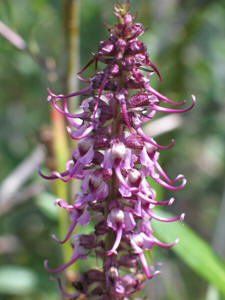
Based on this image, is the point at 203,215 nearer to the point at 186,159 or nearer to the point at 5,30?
the point at 186,159

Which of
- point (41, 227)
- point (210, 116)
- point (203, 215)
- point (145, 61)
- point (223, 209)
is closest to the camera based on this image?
point (145, 61)

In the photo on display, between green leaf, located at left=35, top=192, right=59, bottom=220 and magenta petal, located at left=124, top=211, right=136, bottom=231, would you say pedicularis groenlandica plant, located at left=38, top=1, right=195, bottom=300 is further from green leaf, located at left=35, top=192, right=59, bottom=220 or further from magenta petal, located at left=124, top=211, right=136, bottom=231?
green leaf, located at left=35, top=192, right=59, bottom=220

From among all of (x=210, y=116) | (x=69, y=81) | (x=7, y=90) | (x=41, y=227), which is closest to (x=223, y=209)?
(x=210, y=116)

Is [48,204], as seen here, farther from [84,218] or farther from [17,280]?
[84,218]

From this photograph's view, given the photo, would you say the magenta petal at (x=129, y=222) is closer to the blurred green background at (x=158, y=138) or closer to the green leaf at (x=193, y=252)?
the green leaf at (x=193, y=252)

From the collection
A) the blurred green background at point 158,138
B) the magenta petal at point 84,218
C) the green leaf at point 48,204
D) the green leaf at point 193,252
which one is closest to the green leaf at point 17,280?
the blurred green background at point 158,138

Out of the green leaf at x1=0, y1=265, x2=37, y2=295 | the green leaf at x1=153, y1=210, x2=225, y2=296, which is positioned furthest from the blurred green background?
the green leaf at x1=153, y1=210, x2=225, y2=296
